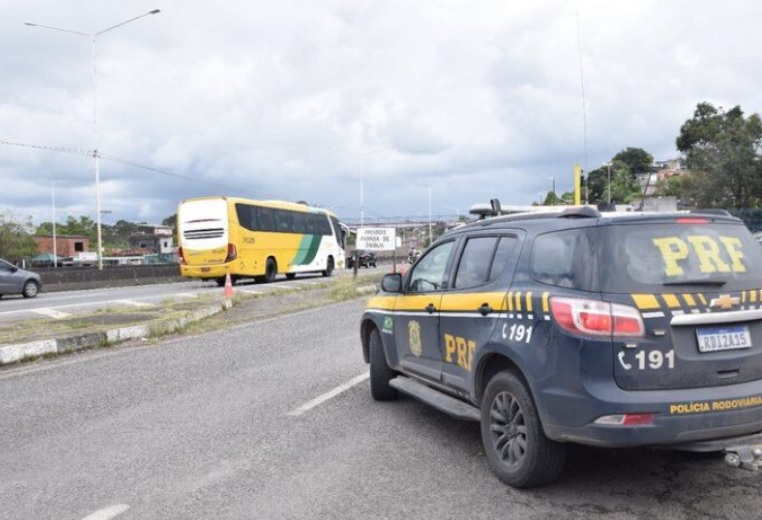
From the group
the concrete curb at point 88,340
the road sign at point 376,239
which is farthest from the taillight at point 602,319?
the road sign at point 376,239

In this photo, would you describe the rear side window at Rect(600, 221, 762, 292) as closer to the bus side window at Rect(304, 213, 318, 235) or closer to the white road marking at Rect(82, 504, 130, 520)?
the white road marking at Rect(82, 504, 130, 520)

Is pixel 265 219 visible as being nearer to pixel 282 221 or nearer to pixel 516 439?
pixel 282 221

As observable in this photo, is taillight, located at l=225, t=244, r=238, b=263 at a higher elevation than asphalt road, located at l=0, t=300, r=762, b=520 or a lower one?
higher

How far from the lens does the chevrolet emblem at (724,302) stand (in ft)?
13.1

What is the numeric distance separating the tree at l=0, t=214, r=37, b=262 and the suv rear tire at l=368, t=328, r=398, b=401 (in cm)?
8481

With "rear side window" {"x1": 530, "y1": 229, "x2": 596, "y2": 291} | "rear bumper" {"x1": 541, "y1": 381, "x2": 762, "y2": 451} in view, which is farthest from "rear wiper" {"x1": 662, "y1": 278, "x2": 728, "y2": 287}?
"rear bumper" {"x1": 541, "y1": 381, "x2": 762, "y2": 451}

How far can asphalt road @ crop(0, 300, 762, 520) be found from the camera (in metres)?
4.11

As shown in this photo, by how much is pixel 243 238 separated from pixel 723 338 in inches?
942

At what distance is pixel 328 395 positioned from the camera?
7.12 m

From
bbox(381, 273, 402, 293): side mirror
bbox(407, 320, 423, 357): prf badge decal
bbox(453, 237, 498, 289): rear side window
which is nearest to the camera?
bbox(453, 237, 498, 289): rear side window

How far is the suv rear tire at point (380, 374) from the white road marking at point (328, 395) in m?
0.49

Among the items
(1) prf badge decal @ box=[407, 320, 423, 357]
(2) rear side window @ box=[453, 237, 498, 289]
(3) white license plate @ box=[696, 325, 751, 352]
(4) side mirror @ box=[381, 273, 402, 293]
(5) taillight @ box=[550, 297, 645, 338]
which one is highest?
(2) rear side window @ box=[453, 237, 498, 289]

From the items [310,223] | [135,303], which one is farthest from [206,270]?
[135,303]

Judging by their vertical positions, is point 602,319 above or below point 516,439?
above
